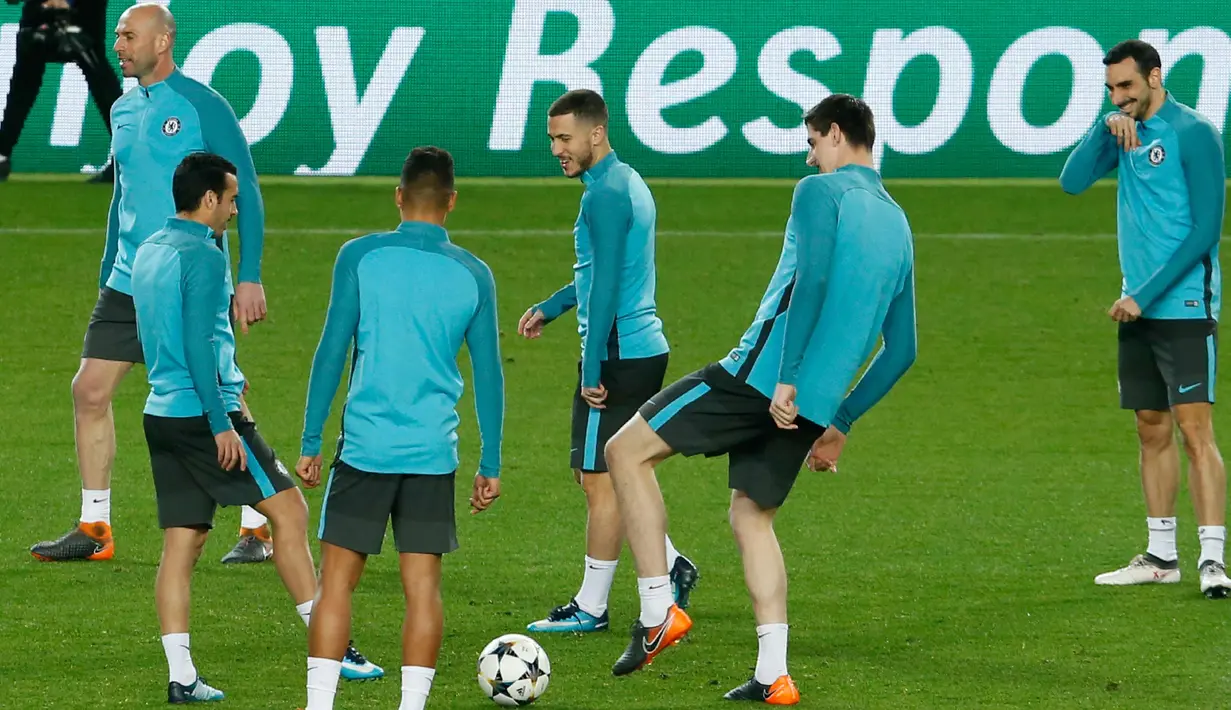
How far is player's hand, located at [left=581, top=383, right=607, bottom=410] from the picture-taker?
667cm

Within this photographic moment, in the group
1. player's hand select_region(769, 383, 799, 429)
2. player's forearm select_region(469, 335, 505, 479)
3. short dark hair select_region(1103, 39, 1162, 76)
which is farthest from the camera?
short dark hair select_region(1103, 39, 1162, 76)

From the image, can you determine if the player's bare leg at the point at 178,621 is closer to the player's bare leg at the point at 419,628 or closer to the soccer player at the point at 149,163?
the player's bare leg at the point at 419,628

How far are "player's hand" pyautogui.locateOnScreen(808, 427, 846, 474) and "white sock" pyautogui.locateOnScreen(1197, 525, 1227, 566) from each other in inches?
84.1

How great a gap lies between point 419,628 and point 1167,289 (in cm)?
360

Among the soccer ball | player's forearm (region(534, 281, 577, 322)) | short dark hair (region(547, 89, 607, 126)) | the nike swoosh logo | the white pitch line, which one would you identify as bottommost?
A: the soccer ball

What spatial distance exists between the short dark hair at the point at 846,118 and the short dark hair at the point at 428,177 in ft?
3.90

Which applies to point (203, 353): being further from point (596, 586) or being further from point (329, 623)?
point (596, 586)

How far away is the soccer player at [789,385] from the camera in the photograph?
5.70 m

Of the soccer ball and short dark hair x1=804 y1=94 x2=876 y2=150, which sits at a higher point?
short dark hair x1=804 y1=94 x2=876 y2=150

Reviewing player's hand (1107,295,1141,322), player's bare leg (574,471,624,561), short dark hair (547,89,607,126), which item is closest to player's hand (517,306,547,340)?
player's bare leg (574,471,624,561)

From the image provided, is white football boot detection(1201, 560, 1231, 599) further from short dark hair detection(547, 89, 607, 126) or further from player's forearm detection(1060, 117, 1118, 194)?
short dark hair detection(547, 89, 607, 126)

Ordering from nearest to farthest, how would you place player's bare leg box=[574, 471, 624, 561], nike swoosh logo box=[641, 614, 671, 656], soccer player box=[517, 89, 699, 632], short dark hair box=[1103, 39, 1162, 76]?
nike swoosh logo box=[641, 614, 671, 656] < soccer player box=[517, 89, 699, 632] < player's bare leg box=[574, 471, 624, 561] < short dark hair box=[1103, 39, 1162, 76]

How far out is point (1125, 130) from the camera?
7613mm

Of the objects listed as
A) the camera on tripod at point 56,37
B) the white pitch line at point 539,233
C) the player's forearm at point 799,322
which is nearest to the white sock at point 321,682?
the player's forearm at point 799,322
